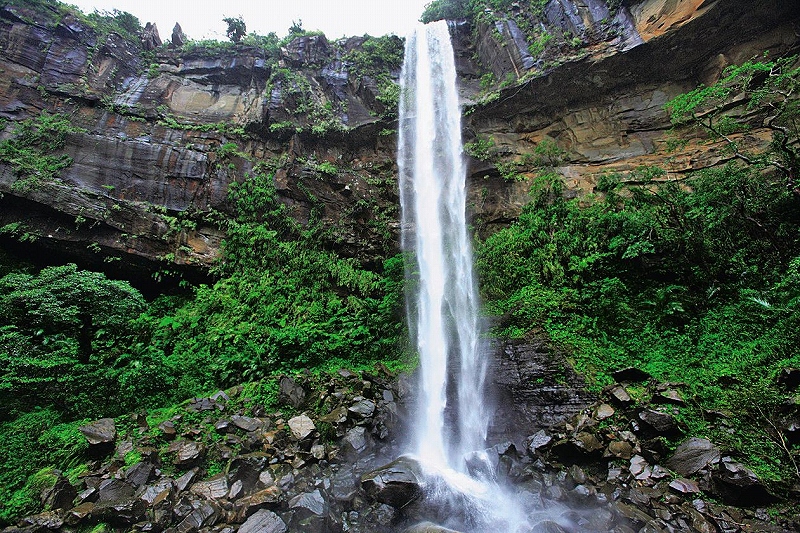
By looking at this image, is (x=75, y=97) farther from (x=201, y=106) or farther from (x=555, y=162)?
(x=555, y=162)

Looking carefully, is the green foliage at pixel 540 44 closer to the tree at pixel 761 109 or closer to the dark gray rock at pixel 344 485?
the tree at pixel 761 109

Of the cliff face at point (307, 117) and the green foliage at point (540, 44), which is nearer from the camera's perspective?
the cliff face at point (307, 117)

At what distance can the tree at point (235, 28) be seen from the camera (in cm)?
1494

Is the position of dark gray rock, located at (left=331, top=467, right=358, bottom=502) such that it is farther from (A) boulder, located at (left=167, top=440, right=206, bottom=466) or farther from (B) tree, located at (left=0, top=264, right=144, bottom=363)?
(B) tree, located at (left=0, top=264, right=144, bottom=363)

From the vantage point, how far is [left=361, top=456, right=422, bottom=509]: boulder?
4785 mm

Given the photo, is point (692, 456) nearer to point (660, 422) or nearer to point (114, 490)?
point (660, 422)

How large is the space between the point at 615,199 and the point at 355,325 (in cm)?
765

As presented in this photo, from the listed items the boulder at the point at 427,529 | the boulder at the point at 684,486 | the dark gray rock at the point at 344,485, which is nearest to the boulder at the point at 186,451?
the dark gray rock at the point at 344,485

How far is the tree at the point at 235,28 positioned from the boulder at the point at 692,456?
1919cm

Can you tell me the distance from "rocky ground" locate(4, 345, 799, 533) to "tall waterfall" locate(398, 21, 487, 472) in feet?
3.10

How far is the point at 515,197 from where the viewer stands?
11602 mm

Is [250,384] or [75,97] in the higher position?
[75,97]

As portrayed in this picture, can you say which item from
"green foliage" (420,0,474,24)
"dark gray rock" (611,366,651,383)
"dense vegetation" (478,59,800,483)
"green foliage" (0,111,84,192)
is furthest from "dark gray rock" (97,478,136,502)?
"green foliage" (420,0,474,24)

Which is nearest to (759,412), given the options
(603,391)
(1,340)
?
(603,391)
